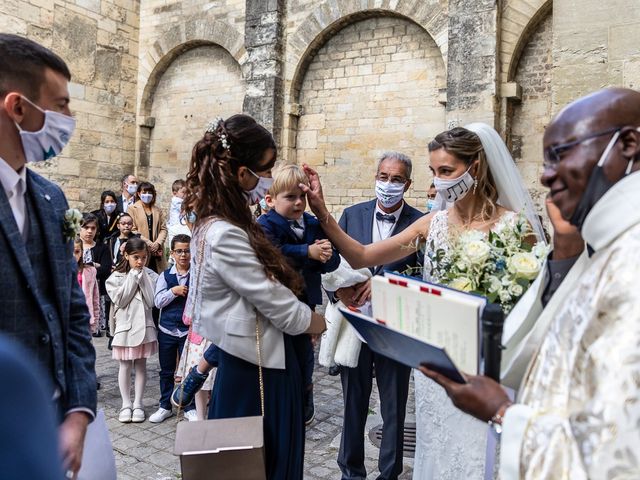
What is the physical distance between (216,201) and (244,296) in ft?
1.49

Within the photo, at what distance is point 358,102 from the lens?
10523 mm

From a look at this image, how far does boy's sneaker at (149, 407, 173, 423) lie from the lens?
4.81 m

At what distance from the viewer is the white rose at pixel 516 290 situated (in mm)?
2279

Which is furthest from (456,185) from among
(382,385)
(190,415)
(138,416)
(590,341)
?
(138,416)

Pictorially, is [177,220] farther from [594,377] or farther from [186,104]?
[594,377]

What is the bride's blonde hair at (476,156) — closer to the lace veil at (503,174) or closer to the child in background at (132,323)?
the lace veil at (503,174)

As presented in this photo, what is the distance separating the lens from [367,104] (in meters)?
10.4

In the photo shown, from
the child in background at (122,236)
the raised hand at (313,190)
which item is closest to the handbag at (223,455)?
the raised hand at (313,190)

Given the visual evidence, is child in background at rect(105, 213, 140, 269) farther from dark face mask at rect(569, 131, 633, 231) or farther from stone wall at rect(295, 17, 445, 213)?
dark face mask at rect(569, 131, 633, 231)

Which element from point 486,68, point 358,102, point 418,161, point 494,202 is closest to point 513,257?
point 494,202

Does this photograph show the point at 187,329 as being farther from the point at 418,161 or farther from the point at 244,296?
the point at 418,161

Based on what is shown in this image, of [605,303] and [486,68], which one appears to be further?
[486,68]

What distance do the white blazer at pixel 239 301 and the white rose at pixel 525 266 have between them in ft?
3.04

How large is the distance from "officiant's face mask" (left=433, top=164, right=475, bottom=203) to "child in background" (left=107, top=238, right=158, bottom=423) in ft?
10.4
